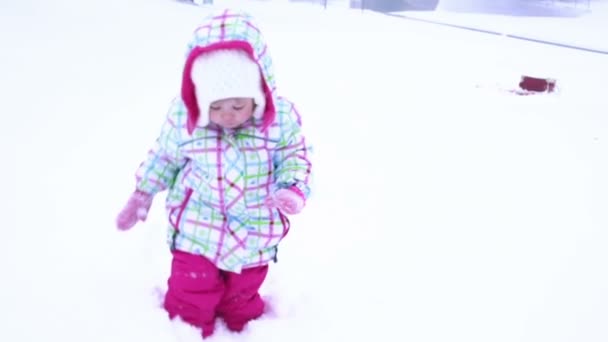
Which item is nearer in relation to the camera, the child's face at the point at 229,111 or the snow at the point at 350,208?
the child's face at the point at 229,111

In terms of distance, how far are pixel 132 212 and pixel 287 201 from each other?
38cm

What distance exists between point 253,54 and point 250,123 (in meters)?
0.17

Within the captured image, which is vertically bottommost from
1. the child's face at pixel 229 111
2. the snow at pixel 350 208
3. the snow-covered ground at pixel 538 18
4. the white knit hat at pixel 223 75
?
the snow at pixel 350 208

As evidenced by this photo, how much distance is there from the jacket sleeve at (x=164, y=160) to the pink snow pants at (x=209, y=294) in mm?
184

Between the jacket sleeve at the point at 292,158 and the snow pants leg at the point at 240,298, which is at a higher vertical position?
the jacket sleeve at the point at 292,158

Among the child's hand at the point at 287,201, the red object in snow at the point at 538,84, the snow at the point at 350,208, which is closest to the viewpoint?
the child's hand at the point at 287,201

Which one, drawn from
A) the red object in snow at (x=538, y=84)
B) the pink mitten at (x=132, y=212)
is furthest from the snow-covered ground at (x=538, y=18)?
the pink mitten at (x=132, y=212)

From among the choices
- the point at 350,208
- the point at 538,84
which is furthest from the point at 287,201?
the point at 538,84

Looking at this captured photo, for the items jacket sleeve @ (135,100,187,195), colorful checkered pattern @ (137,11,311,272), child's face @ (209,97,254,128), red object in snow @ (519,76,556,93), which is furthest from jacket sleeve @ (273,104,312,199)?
red object in snow @ (519,76,556,93)

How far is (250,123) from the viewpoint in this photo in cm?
120

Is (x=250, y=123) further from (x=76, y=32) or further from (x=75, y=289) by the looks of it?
(x=76, y=32)

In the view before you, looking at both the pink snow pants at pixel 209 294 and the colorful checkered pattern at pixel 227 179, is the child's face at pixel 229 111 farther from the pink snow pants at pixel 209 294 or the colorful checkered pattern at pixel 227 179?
the pink snow pants at pixel 209 294

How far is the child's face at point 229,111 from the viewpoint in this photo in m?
1.13

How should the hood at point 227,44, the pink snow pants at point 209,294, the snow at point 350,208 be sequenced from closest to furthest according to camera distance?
the hood at point 227,44
the pink snow pants at point 209,294
the snow at point 350,208
